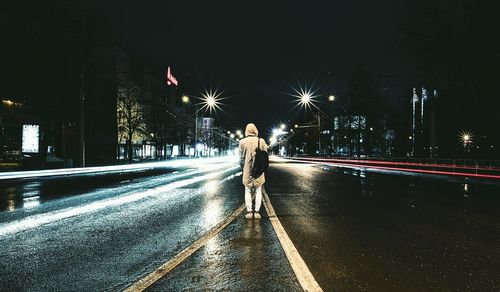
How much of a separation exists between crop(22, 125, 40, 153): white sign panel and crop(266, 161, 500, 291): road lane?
81.8ft

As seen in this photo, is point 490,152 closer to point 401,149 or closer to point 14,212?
point 401,149

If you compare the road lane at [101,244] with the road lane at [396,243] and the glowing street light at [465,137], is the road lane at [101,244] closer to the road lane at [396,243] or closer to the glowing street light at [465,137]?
the road lane at [396,243]

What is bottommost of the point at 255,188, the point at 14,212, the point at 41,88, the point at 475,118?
the point at 14,212

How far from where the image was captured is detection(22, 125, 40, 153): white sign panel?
30.6m

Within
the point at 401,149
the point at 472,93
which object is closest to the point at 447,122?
the point at 401,149

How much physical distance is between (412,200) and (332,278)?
9.10 metres

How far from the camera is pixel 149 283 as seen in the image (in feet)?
14.8

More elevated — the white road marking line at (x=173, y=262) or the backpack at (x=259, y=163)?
the backpack at (x=259, y=163)

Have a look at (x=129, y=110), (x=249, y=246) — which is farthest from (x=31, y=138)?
(x=249, y=246)

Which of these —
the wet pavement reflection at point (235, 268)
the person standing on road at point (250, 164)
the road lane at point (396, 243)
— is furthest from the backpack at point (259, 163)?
the wet pavement reflection at point (235, 268)

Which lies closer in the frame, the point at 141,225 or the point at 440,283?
the point at 440,283

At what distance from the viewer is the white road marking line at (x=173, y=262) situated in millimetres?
4457

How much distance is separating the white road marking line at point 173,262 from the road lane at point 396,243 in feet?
4.50

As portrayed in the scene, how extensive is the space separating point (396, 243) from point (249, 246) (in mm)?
2324
